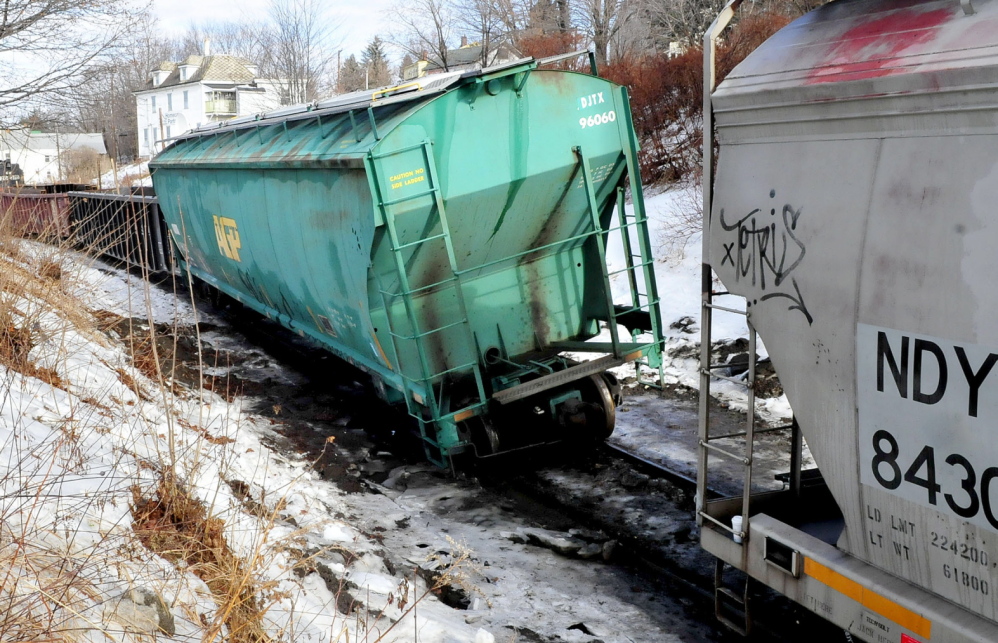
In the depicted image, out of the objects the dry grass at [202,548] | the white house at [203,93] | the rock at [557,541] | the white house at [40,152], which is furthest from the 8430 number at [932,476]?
the white house at [203,93]

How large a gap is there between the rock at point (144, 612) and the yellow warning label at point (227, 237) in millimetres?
7660

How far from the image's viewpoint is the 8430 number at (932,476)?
2965 mm

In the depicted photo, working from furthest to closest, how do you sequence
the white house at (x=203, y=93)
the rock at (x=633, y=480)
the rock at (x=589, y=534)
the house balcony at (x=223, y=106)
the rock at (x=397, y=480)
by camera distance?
1. the house balcony at (x=223, y=106)
2. the white house at (x=203, y=93)
3. the rock at (x=397, y=480)
4. the rock at (x=633, y=480)
5. the rock at (x=589, y=534)

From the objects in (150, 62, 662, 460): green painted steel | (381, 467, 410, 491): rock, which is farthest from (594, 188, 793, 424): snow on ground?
(381, 467, 410, 491): rock

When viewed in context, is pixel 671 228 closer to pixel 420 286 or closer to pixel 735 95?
pixel 420 286

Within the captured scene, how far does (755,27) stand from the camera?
16.1 m

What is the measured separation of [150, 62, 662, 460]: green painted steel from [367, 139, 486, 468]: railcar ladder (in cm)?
1

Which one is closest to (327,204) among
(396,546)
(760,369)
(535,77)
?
(535,77)

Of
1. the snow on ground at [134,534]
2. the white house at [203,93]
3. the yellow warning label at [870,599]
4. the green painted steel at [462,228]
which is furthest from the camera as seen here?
the white house at [203,93]

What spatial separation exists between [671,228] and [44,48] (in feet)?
38.0

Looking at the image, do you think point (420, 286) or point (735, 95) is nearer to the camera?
point (735, 95)

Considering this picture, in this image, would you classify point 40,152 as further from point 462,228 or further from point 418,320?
point 462,228

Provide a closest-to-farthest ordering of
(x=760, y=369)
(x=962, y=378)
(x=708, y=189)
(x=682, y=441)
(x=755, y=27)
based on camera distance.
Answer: (x=962, y=378), (x=708, y=189), (x=682, y=441), (x=760, y=369), (x=755, y=27)

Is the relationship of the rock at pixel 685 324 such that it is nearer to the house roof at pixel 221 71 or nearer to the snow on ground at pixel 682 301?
the snow on ground at pixel 682 301
